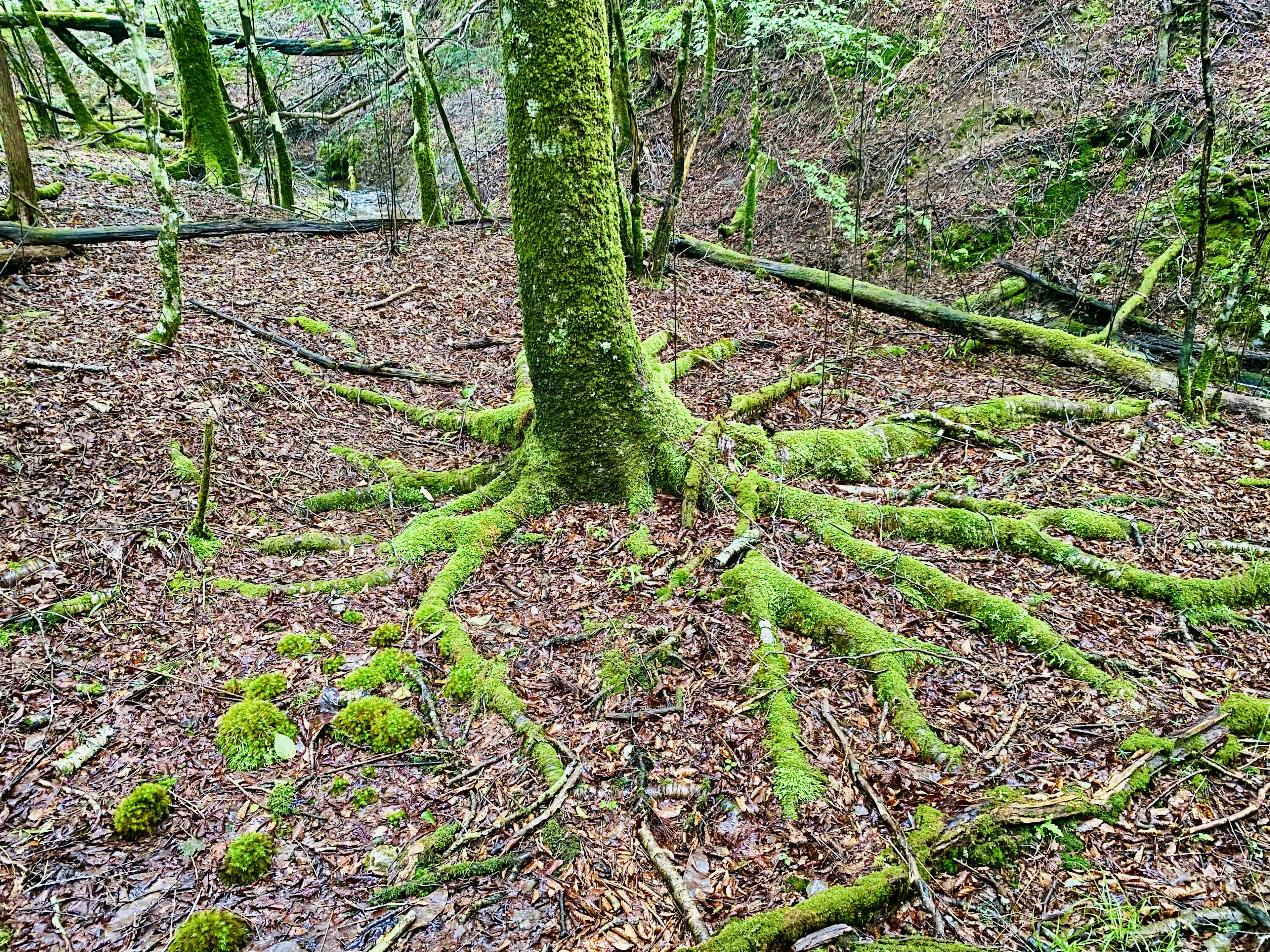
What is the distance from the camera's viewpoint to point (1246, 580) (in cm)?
449

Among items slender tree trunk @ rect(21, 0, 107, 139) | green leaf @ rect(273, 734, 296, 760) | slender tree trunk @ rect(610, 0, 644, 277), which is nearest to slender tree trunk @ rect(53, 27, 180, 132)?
slender tree trunk @ rect(21, 0, 107, 139)

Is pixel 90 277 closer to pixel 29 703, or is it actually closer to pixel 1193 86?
pixel 29 703

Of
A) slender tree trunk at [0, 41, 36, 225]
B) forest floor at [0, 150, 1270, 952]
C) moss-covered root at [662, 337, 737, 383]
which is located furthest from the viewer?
slender tree trunk at [0, 41, 36, 225]

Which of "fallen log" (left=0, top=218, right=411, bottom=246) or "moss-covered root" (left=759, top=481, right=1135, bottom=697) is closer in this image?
"moss-covered root" (left=759, top=481, right=1135, bottom=697)

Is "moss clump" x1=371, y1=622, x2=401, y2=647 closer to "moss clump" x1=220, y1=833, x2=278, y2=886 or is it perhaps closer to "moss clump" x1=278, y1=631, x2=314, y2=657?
"moss clump" x1=278, y1=631, x2=314, y2=657

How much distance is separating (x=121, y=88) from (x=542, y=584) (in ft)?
58.2

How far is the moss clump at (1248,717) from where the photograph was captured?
137 inches

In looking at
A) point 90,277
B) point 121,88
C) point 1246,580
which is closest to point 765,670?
point 1246,580

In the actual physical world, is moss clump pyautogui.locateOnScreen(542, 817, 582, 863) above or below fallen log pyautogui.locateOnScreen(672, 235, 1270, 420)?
below

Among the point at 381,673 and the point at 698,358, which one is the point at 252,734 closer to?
the point at 381,673

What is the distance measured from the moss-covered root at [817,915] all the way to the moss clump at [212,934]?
72.7 inches

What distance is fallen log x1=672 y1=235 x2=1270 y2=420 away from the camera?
24.8ft

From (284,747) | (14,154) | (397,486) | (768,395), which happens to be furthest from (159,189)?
(768,395)

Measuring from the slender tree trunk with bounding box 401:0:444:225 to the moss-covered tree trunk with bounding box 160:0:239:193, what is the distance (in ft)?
11.3
